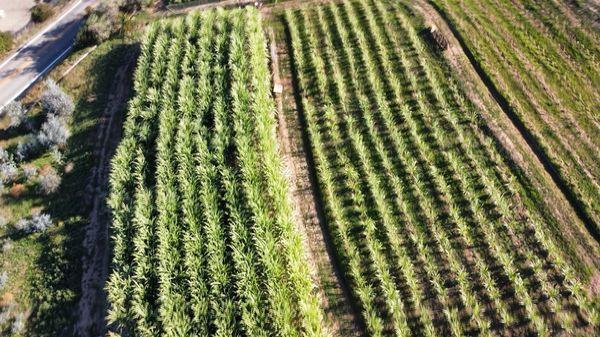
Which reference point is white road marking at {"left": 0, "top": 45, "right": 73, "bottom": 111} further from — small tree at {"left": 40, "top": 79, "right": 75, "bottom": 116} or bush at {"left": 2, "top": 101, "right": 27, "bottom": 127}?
small tree at {"left": 40, "top": 79, "right": 75, "bottom": 116}

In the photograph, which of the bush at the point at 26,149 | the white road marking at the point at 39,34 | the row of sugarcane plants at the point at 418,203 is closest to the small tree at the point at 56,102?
the bush at the point at 26,149

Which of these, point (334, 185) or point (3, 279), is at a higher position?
point (3, 279)

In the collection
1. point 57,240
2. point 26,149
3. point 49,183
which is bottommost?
point 57,240

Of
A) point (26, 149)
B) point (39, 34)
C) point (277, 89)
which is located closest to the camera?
point (26, 149)

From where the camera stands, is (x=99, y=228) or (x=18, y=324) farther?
(x=99, y=228)

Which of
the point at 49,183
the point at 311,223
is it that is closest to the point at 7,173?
the point at 49,183

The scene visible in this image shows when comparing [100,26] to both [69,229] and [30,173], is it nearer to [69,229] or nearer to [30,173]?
[30,173]

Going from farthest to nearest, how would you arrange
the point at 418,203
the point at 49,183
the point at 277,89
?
the point at 277,89 → the point at 49,183 → the point at 418,203

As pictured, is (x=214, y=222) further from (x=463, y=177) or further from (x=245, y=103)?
(x=463, y=177)
